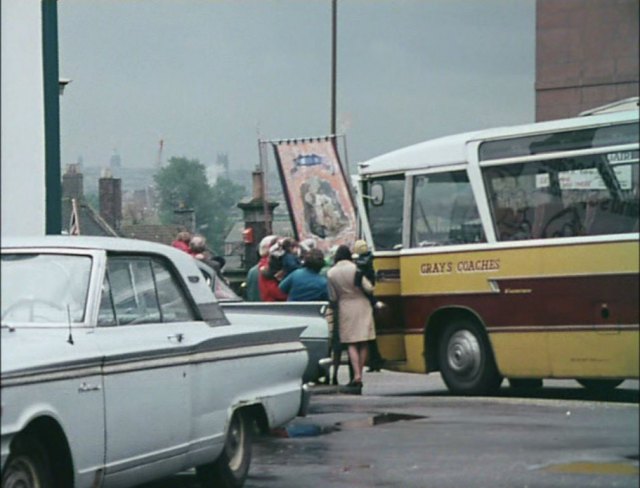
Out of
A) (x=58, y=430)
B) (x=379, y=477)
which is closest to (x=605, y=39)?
(x=58, y=430)

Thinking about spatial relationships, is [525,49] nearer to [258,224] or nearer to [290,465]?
[258,224]

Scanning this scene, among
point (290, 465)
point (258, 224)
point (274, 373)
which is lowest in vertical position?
point (290, 465)

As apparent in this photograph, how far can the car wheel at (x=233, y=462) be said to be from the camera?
25.6 ft

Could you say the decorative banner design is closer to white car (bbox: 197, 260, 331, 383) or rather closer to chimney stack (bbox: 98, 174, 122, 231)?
chimney stack (bbox: 98, 174, 122, 231)

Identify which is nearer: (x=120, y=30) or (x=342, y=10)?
(x=342, y=10)

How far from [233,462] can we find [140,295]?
3.82 ft

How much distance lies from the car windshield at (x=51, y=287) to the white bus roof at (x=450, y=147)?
118 centimetres

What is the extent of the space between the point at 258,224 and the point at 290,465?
2.26 meters

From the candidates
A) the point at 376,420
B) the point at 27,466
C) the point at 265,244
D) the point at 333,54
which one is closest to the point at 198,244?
the point at 265,244

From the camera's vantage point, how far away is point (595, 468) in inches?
183

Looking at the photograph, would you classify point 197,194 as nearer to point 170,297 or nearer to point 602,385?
point 170,297

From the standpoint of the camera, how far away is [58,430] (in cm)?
610

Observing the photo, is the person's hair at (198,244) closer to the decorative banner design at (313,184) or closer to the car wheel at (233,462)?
the car wheel at (233,462)

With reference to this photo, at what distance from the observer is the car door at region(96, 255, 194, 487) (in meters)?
6.51
